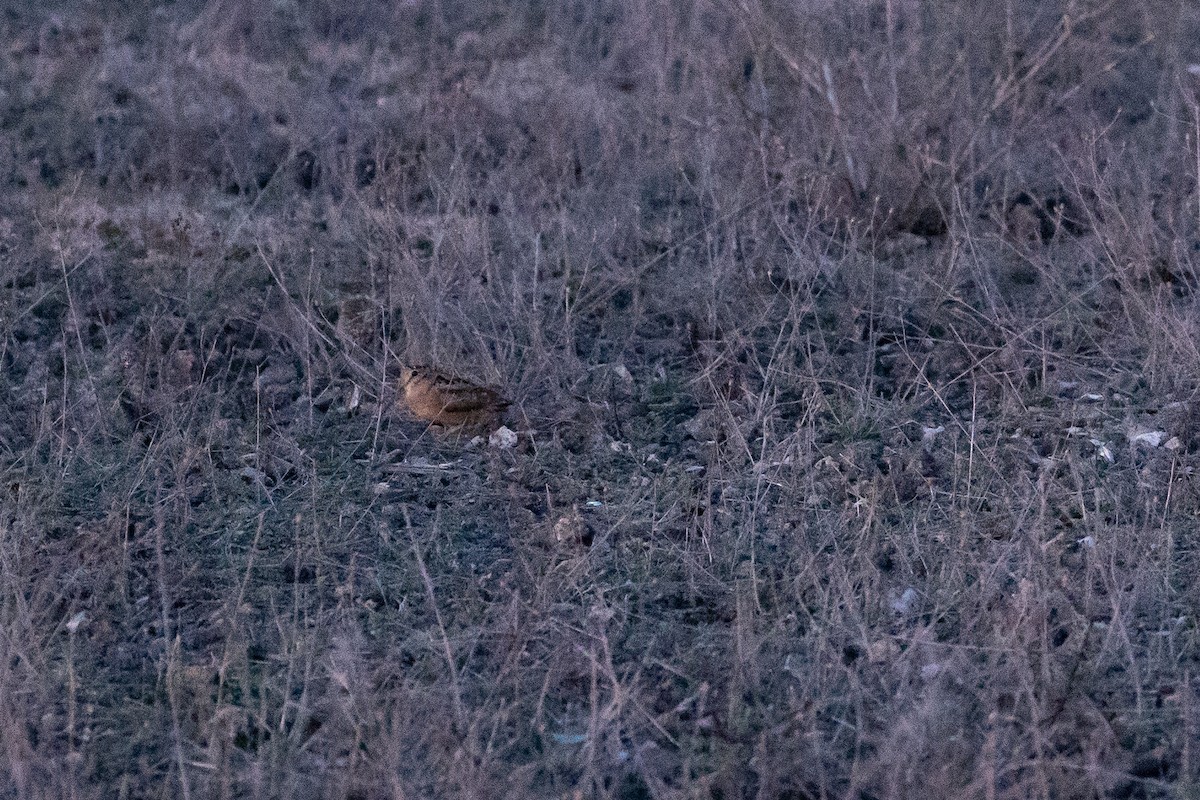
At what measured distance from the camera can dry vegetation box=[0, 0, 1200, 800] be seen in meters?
2.37

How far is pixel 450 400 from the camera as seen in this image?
128 inches

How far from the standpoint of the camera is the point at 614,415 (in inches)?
131

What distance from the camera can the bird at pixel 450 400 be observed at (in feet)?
10.7

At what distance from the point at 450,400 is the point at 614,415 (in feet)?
1.28

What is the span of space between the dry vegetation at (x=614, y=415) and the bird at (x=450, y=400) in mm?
63

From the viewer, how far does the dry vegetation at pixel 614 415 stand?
237 cm

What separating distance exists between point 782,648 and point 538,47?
10.9ft

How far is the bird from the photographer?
10.7ft

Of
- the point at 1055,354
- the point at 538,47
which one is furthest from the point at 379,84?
the point at 1055,354

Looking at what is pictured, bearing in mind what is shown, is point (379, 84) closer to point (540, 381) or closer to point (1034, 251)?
point (540, 381)

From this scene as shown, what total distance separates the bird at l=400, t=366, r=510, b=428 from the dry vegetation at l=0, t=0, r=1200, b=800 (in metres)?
0.06

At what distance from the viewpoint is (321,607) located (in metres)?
2.68

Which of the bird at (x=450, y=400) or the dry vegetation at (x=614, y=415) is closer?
the dry vegetation at (x=614, y=415)

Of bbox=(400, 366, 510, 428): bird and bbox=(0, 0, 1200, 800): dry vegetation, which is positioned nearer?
bbox=(0, 0, 1200, 800): dry vegetation
